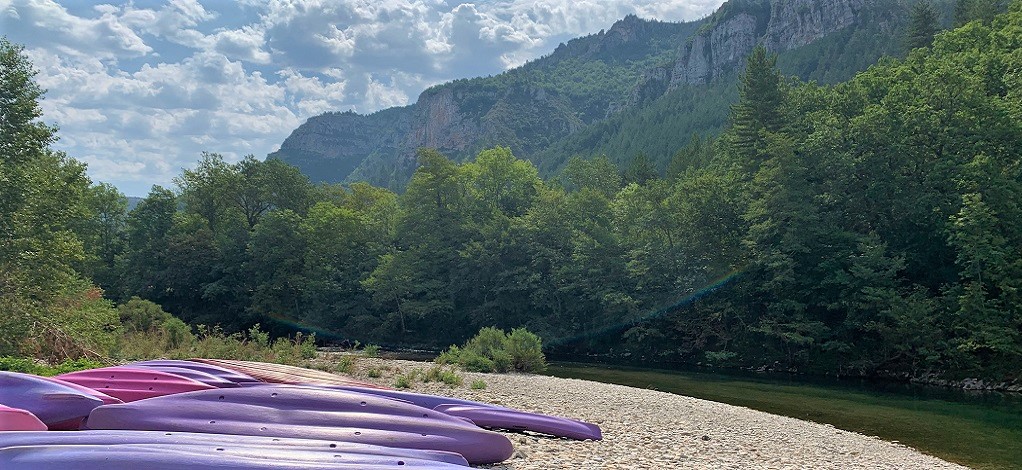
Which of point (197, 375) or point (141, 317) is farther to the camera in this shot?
point (141, 317)

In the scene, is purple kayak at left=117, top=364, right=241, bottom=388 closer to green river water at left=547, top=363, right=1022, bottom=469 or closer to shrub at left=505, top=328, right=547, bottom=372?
green river water at left=547, top=363, right=1022, bottom=469

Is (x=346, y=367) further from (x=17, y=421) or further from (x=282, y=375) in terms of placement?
(x=17, y=421)

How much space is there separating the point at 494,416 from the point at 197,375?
4.22 meters

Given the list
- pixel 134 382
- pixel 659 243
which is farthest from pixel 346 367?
pixel 659 243

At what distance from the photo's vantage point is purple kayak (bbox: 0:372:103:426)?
23.0 feet

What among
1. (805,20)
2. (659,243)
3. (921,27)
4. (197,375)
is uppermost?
(805,20)

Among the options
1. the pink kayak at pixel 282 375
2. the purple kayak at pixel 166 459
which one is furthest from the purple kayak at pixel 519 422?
the purple kayak at pixel 166 459

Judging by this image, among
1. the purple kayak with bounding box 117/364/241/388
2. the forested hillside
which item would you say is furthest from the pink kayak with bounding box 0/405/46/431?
the forested hillside

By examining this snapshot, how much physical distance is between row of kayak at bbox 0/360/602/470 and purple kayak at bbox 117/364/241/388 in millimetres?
20

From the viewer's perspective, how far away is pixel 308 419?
686cm

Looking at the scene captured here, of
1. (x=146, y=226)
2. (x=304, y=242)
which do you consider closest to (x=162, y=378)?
(x=304, y=242)

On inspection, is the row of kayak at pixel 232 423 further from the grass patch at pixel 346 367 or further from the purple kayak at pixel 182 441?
the grass patch at pixel 346 367

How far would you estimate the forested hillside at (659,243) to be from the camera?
2752 cm

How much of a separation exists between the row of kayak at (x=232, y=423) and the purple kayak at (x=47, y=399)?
1 cm
